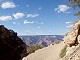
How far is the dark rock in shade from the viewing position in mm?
75750

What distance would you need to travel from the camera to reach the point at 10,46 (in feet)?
265

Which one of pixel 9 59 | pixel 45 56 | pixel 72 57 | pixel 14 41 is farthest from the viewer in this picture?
pixel 14 41

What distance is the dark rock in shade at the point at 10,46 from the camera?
249 ft

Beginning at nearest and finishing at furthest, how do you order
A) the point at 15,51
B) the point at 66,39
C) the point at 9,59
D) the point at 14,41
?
1. the point at 66,39
2. the point at 9,59
3. the point at 15,51
4. the point at 14,41

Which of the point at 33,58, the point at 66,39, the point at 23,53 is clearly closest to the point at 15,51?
the point at 23,53

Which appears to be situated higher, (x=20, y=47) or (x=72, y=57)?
(x=72, y=57)

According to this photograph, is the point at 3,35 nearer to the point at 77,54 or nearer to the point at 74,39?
the point at 74,39

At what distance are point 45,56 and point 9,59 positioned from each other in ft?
144

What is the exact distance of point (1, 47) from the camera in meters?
76.6

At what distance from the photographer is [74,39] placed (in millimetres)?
24531

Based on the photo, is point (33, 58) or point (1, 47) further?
point (1, 47)

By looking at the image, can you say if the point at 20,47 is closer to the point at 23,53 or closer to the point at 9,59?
the point at 23,53

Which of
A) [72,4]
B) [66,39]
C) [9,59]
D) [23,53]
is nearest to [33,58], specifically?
[66,39]

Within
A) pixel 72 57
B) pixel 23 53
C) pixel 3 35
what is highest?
pixel 72 57
